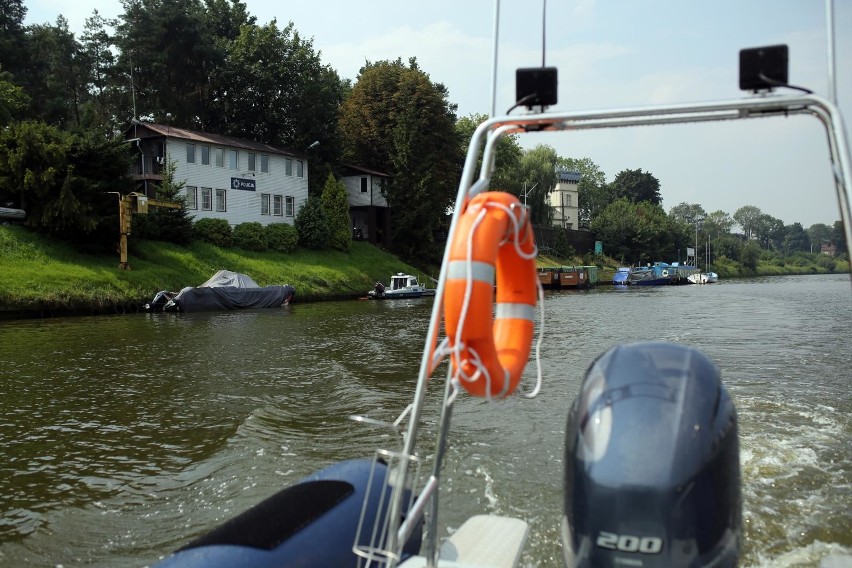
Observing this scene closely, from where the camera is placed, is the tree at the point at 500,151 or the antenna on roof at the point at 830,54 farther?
the tree at the point at 500,151

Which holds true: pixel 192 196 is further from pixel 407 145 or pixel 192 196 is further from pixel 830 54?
pixel 830 54

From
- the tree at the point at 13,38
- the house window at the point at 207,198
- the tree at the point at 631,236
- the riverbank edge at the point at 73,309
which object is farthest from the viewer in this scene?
the tree at the point at 631,236

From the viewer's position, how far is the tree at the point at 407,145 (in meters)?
58.8

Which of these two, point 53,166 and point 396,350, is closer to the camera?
point 396,350

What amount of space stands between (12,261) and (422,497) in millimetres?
33175

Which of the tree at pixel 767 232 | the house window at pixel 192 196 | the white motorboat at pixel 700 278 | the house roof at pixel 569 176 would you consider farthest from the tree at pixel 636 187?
the house window at pixel 192 196

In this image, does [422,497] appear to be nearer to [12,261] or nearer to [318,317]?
[318,317]

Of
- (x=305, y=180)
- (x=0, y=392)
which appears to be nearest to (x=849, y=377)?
(x=0, y=392)

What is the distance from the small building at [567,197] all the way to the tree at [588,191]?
792 centimetres

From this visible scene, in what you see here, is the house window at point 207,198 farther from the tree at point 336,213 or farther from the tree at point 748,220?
the tree at point 748,220

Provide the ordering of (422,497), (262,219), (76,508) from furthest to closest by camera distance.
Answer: (262,219)
(76,508)
(422,497)

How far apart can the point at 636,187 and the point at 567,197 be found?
26070 mm

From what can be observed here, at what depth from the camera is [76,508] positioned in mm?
6277

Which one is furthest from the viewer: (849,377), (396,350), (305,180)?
(305,180)
